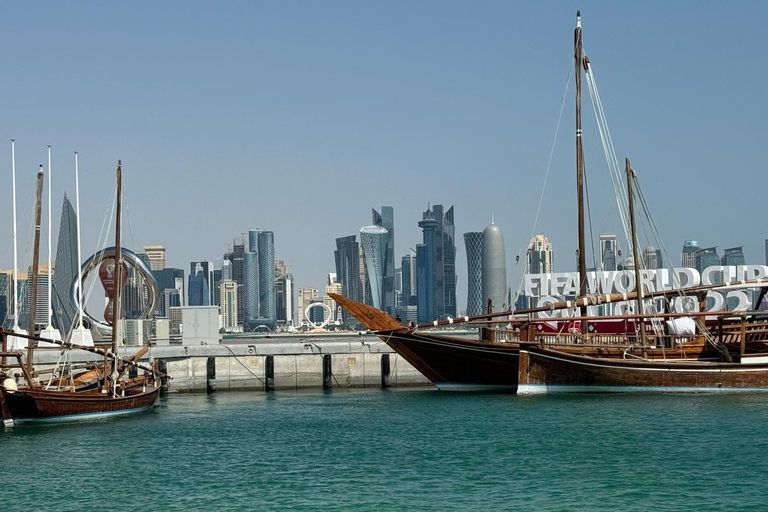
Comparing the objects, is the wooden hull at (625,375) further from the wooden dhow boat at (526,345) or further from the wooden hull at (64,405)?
the wooden hull at (64,405)

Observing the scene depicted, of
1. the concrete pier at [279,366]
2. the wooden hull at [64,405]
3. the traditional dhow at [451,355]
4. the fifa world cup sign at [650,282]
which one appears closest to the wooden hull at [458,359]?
the traditional dhow at [451,355]

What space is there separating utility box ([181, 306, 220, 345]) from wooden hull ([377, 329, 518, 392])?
42.4 feet

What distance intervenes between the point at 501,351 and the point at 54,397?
22.2 m

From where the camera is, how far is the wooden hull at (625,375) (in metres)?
48.9

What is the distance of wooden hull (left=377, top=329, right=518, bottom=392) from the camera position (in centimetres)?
5331

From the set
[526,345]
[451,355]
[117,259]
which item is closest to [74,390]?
[117,259]

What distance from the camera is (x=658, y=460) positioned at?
3306 cm

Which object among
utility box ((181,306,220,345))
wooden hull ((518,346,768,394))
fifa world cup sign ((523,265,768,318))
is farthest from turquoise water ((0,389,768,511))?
fifa world cup sign ((523,265,768,318))

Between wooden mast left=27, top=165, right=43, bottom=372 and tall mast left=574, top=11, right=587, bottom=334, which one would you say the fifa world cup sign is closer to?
tall mast left=574, top=11, right=587, bottom=334

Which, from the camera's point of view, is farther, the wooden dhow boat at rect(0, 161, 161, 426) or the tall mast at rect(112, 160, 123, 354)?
the tall mast at rect(112, 160, 123, 354)

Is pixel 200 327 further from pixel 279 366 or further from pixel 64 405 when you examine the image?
pixel 64 405

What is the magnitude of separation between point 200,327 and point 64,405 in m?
20.3

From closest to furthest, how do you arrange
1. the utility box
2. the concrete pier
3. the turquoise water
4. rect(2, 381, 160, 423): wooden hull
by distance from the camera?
1. the turquoise water
2. rect(2, 381, 160, 423): wooden hull
3. the concrete pier
4. the utility box

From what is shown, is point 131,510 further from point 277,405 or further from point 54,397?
point 277,405
